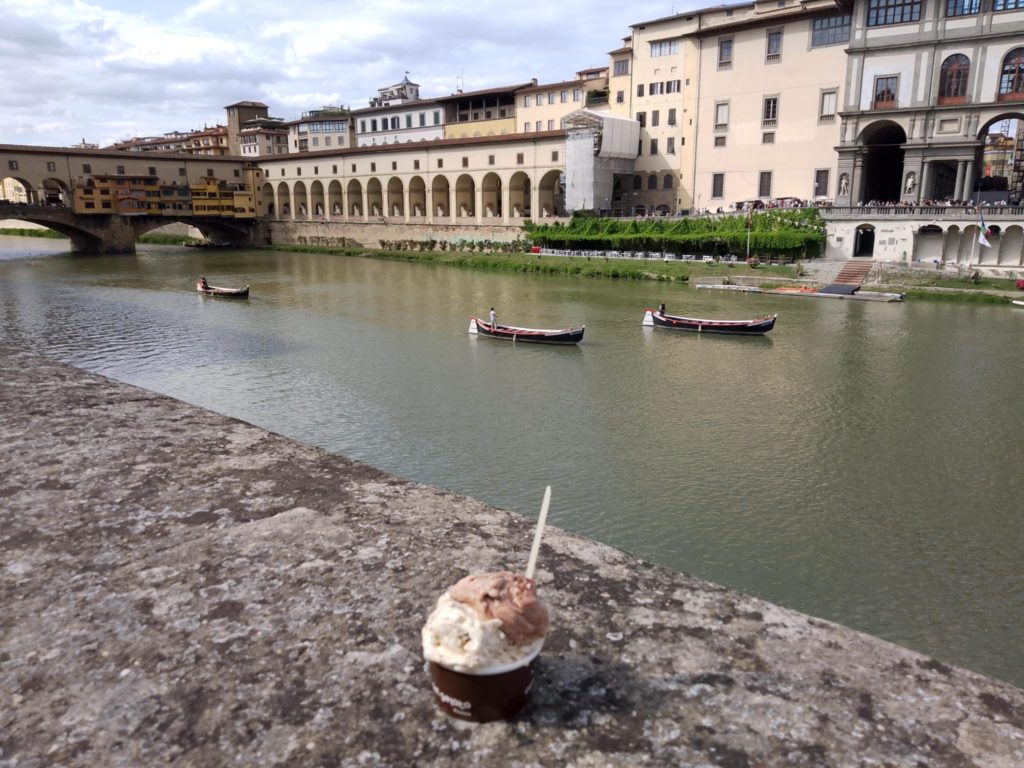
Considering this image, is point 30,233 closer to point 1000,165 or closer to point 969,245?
point 969,245

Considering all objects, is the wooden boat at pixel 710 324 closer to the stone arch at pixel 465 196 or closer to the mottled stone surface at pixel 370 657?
the mottled stone surface at pixel 370 657

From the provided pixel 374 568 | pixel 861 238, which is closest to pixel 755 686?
pixel 374 568

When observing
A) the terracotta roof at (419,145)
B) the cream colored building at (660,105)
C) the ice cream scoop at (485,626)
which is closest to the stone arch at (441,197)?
the terracotta roof at (419,145)

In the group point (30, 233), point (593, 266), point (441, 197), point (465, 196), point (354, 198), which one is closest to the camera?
point (593, 266)

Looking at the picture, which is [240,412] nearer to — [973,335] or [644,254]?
[973,335]

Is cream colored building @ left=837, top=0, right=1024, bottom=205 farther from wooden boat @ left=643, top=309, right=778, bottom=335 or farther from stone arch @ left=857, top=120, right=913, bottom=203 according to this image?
wooden boat @ left=643, top=309, right=778, bottom=335

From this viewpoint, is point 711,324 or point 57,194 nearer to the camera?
point 711,324

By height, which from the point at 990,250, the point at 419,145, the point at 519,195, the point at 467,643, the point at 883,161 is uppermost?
the point at 419,145

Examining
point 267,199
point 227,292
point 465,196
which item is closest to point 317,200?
point 267,199

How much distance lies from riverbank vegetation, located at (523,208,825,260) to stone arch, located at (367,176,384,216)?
24128 mm

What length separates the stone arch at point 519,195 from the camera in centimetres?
6394

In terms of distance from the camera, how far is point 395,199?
2997 inches

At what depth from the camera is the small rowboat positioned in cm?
2600

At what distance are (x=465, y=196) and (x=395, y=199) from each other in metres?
10.0
